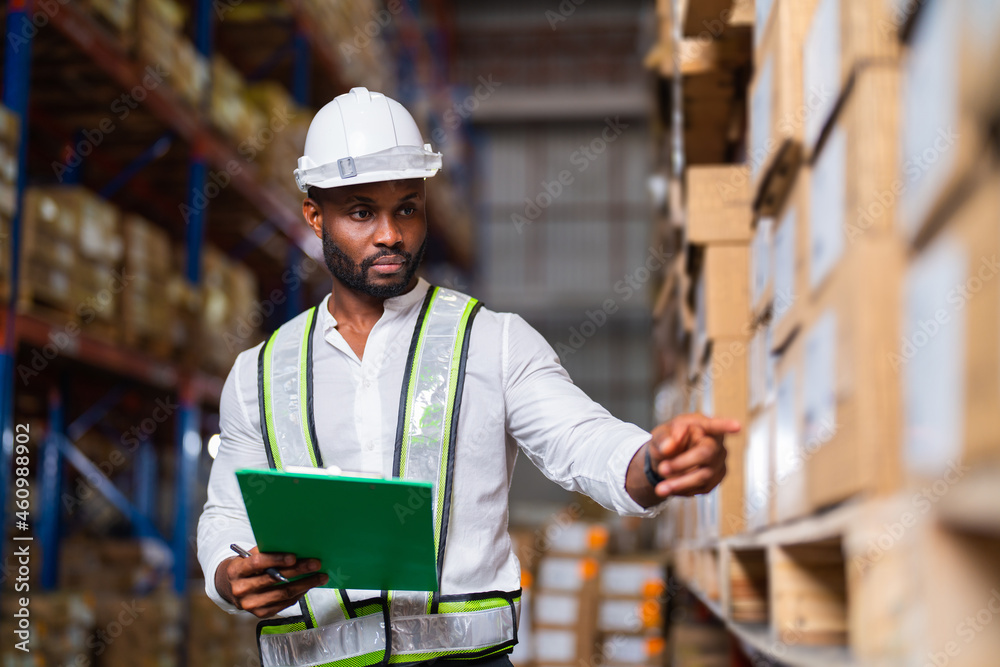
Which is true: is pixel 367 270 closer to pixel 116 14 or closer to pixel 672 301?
pixel 672 301

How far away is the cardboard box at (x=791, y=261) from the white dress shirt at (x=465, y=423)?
396 mm

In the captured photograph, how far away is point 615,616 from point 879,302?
6485 millimetres

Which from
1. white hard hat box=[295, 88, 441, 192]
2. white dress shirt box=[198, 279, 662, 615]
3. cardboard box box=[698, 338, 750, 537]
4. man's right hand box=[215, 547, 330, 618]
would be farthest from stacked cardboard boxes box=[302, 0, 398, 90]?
man's right hand box=[215, 547, 330, 618]

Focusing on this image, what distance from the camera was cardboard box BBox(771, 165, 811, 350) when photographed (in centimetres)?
179

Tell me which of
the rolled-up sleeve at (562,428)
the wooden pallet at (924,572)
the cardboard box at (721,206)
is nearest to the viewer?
the wooden pallet at (924,572)

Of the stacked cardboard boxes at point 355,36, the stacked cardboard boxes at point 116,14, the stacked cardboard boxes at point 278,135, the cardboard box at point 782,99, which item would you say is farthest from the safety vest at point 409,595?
the stacked cardboard boxes at point 355,36

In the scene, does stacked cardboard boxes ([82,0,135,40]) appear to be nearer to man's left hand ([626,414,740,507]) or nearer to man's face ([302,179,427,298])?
man's face ([302,179,427,298])

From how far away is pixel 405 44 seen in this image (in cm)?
1278

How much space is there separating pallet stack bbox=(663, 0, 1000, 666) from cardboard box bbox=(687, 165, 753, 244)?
906 mm

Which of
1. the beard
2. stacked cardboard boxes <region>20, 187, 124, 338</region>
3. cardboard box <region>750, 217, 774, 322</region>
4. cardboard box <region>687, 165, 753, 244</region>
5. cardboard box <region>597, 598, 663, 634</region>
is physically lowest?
cardboard box <region>597, 598, 663, 634</region>

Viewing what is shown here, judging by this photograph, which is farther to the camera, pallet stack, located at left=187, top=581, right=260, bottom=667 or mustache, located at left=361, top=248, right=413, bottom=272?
pallet stack, located at left=187, top=581, right=260, bottom=667

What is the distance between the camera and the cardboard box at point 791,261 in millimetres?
1786

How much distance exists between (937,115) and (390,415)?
1.19 meters

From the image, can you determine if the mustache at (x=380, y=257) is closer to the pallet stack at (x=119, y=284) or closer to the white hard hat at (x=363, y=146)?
the white hard hat at (x=363, y=146)
